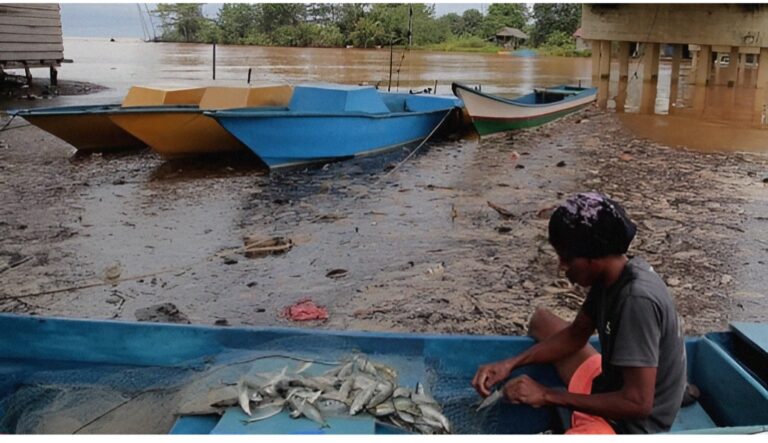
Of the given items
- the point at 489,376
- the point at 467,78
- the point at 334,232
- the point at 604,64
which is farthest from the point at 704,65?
the point at 489,376

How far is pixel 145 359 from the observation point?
3.92 m

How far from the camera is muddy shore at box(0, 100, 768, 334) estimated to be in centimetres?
614

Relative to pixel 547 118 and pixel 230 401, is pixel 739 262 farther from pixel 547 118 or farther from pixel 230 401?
pixel 547 118

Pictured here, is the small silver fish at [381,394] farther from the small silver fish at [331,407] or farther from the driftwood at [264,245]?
the driftwood at [264,245]

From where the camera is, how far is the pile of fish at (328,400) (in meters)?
3.13

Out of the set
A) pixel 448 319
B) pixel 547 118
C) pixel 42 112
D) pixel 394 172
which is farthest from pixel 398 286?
pixel 547 118

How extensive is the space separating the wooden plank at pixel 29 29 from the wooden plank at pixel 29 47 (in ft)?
1.06

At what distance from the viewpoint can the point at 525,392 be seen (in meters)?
3.06

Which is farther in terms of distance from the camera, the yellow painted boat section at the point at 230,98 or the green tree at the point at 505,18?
the green tree at the point at 505,18

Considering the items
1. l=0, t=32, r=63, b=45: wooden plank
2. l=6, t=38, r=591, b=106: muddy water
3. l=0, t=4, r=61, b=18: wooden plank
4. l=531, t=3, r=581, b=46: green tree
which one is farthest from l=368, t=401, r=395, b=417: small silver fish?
l=531, t=3, r=581, b=46: green tree

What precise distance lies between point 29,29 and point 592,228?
20.6m

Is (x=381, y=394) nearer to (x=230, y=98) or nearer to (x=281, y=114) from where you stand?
(x=281, y=114)

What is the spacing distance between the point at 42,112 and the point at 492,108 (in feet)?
27.3

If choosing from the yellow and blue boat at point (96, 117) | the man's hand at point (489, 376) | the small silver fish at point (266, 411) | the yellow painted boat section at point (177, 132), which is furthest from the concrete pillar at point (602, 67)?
the small silver fish at point (266, 411)
